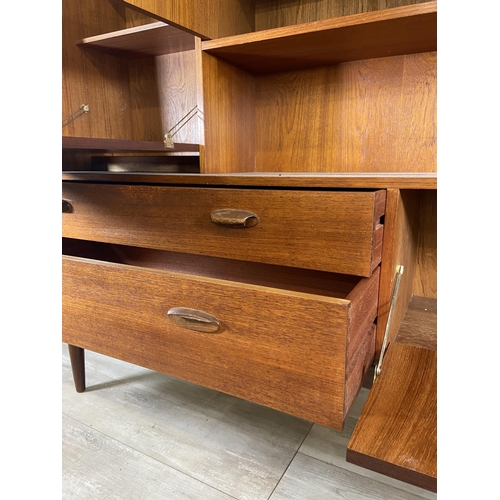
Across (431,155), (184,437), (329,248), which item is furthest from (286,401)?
(431,155)

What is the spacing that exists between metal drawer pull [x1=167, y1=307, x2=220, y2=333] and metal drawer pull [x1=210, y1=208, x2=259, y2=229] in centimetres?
17

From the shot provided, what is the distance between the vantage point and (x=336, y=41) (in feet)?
2.66

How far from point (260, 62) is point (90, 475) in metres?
0.98

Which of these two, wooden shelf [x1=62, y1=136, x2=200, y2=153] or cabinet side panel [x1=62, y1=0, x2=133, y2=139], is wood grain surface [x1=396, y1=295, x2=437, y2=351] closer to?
wooden shelf [x1=62, y1=136, x2=200, y2=153]

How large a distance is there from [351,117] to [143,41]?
0.60m

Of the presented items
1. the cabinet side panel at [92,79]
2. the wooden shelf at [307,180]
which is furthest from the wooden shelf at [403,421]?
the cabinet side panel at [92,79]

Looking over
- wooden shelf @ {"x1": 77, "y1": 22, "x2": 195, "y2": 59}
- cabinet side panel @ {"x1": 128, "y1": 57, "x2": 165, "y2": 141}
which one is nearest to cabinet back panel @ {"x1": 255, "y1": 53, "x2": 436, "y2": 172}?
wooden shelf @ {"x1": 77, "y1": 22, "x2": 195, "y2": 59}

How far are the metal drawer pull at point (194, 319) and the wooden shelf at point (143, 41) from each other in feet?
2.25

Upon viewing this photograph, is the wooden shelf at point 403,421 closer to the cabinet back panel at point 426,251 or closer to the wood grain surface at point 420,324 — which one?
the wood grain surface at point 420,324

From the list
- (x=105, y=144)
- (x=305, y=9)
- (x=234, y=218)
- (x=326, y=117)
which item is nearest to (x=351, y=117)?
(x=326, y=117)

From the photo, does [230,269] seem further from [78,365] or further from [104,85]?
[104,85]
